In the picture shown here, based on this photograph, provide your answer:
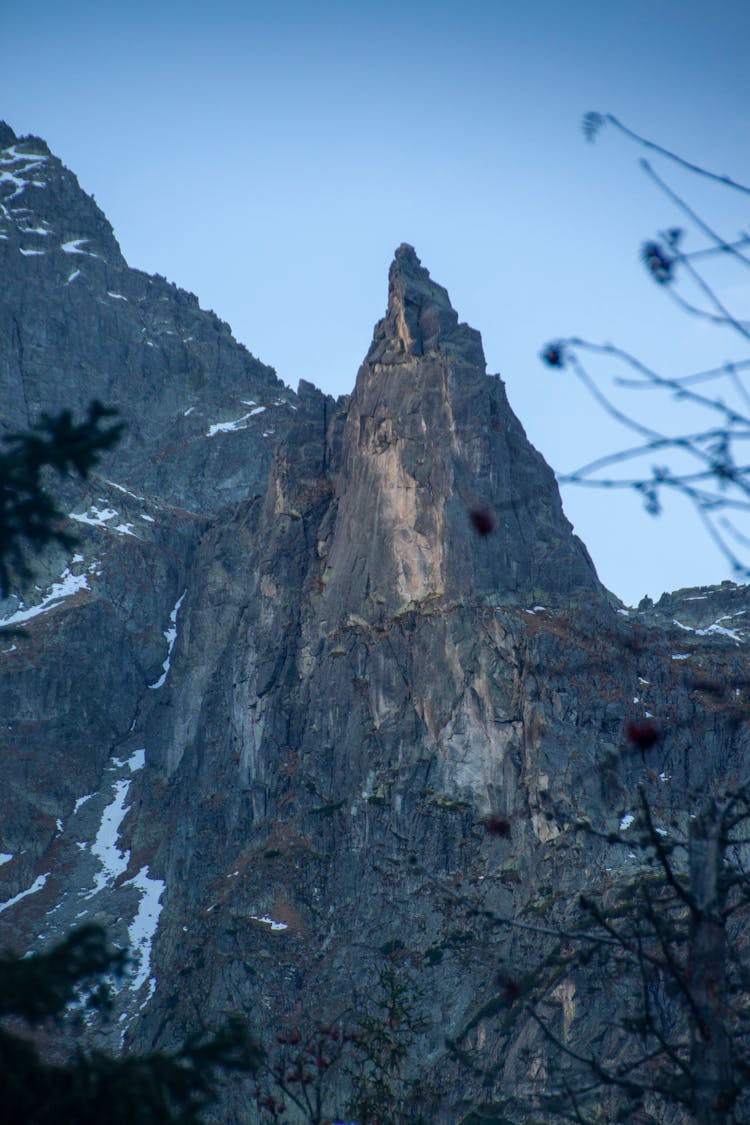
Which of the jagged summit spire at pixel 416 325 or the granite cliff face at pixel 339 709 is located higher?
the jagged summit spire at pixel 416 325

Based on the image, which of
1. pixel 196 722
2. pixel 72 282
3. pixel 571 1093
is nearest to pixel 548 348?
pixel 571 1093

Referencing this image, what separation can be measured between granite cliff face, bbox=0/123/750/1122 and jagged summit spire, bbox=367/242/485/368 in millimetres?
243

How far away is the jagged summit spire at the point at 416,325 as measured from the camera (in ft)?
280

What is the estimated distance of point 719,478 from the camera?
600 centimetres

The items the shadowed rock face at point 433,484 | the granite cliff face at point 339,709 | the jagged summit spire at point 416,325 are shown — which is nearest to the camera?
the granite cliff face at point 339,709

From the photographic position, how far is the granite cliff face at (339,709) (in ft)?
216

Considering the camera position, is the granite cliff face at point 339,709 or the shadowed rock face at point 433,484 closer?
the granite cliff face at point 339,709

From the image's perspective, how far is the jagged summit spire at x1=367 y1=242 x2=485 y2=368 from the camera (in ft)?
280

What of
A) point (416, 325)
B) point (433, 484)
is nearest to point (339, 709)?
point (433, 484)

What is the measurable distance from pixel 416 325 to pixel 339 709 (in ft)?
94.1

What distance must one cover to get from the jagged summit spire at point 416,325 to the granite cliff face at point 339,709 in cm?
24

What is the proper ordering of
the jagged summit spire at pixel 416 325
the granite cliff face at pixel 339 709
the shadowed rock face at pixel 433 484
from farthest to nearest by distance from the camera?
1. the jagged summit spire at pixel 416 325
2. the shadowed rock face at pixel 433 484
3. the granite cliff face at pixel 339 709

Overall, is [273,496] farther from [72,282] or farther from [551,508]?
[72,282]

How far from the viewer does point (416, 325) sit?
87.3 meters
